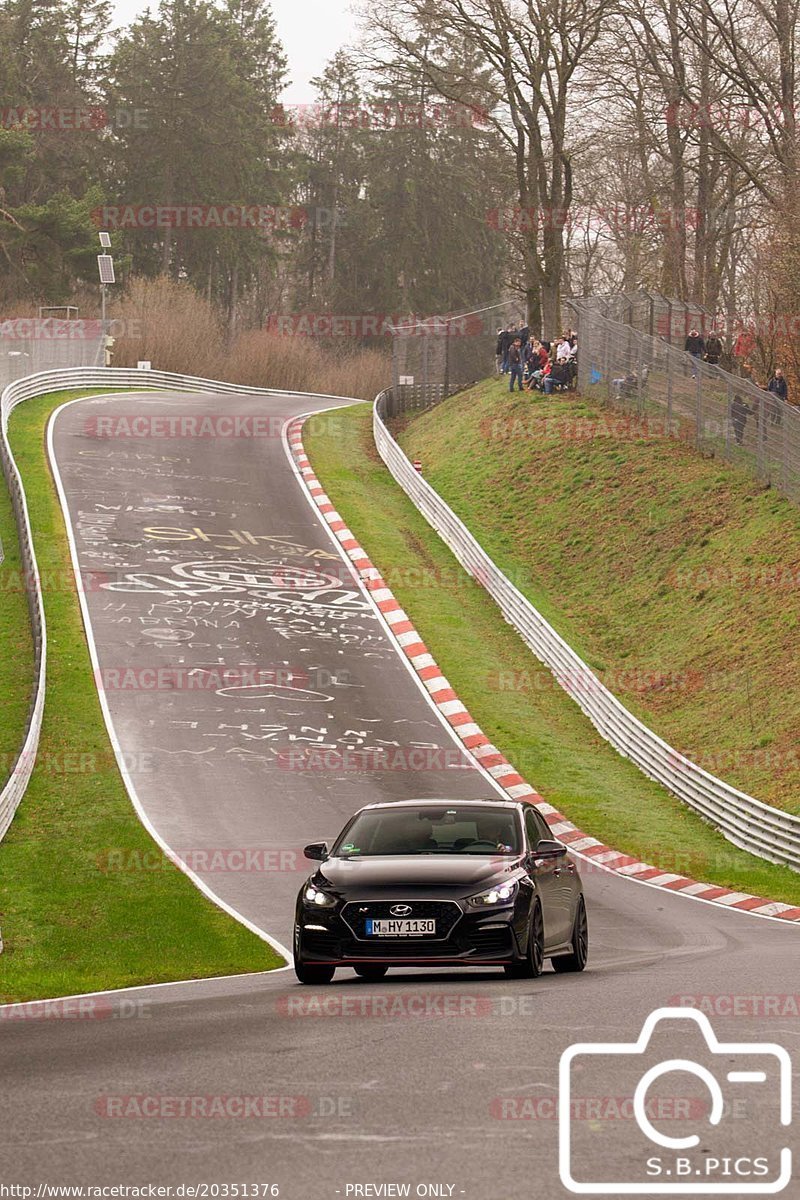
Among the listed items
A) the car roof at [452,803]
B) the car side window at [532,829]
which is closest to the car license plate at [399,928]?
the car side window at [532,829]

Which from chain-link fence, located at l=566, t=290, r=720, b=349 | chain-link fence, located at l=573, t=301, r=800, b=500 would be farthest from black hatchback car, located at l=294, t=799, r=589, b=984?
chain-link fence, located at l=566, t=290, r=720, b=349

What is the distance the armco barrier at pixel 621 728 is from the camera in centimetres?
2362

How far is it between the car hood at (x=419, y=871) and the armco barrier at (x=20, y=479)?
401 inches

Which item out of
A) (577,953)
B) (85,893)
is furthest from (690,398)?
(577,953)

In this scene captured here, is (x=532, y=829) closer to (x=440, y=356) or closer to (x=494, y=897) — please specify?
(x=494, y=897)

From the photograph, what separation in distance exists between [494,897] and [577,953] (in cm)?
202

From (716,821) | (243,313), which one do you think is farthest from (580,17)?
(243,313)

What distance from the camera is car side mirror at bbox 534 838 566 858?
13308 mm

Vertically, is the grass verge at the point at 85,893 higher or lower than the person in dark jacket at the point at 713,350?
lower

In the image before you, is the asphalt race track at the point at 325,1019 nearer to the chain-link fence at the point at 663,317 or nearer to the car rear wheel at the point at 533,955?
the car rear wheel at the point at 533,955

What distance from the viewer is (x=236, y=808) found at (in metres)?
23.6

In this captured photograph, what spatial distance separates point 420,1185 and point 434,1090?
1616 mm

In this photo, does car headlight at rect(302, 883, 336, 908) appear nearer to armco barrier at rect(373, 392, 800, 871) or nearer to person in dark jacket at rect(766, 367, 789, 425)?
armco barrier at rect(373, 392, 800, 871)

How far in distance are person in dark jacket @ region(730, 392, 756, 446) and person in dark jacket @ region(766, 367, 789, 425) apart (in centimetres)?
69
